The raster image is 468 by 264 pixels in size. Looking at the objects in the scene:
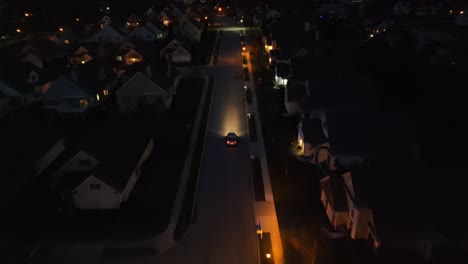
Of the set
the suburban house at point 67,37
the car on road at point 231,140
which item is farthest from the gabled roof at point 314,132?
the suburban house at point 67,37

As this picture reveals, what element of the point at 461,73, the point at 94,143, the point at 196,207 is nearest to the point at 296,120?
the point at 196,207

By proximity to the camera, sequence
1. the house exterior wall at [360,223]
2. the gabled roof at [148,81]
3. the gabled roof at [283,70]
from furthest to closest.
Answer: the gabled roof at [283,70] < the gabled roof at [148,81] < the house exterior wall at [360,223]

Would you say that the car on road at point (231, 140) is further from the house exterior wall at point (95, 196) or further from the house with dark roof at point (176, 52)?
the house with dark roof at point (176, 52)

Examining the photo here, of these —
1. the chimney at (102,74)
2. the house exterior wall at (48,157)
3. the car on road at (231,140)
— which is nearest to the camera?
the house exterior wall at (48,157)

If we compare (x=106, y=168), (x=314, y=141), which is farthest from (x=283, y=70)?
(x=106, y=168)

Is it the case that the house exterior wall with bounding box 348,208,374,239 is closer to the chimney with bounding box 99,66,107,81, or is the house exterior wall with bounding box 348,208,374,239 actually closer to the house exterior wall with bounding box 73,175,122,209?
the house exterior wall with bounding box 73,175,122,209

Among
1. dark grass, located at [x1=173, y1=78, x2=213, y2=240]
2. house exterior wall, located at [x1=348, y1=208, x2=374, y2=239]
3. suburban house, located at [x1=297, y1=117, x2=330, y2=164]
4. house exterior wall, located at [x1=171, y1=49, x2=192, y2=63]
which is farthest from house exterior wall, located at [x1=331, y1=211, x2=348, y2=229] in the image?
house exterior wall, located at [x1=171, y1=49, x2=192, y2=63]
